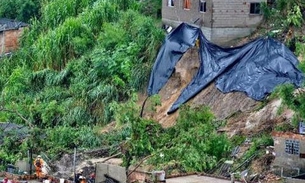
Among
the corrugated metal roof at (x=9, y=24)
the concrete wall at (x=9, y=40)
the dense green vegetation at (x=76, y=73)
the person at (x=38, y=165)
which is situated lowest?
the concrete wall at (x=9, y=40)

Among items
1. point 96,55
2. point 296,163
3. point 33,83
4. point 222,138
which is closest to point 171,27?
point 96,55

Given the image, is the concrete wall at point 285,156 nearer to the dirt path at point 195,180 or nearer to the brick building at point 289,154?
the brick building at point 289,154

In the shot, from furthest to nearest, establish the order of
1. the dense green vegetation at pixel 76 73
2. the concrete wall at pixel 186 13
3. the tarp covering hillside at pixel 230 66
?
the concrete wall at pixel 186 13, the dense green vegetation at pixel 76 73, the tarp covering hillside at pixel 230 66

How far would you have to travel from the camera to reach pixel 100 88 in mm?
32469

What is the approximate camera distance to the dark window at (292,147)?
77.9 feet

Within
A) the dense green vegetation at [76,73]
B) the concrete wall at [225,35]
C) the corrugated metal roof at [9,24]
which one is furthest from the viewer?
the corrugated metal roof at [9,24]

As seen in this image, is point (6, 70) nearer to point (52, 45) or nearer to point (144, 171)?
point (52, 45)

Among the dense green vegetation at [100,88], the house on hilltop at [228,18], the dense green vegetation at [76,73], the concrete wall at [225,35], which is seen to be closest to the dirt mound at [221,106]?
the dense green vegetation at [100,88]

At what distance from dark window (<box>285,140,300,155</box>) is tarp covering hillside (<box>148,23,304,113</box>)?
357 centimetres

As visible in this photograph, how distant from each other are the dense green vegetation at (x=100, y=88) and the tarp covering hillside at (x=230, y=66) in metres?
0.90

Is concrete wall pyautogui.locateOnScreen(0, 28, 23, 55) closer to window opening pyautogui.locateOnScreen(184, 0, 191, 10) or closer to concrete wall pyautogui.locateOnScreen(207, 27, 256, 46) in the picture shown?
window opening pyautogui.locateOnScreen(184, 0, 191, 10)

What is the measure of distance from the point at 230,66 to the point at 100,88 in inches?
202

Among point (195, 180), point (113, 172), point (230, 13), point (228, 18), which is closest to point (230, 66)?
point (228, 18)

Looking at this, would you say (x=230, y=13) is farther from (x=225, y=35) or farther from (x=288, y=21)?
(x=288, y=21)
